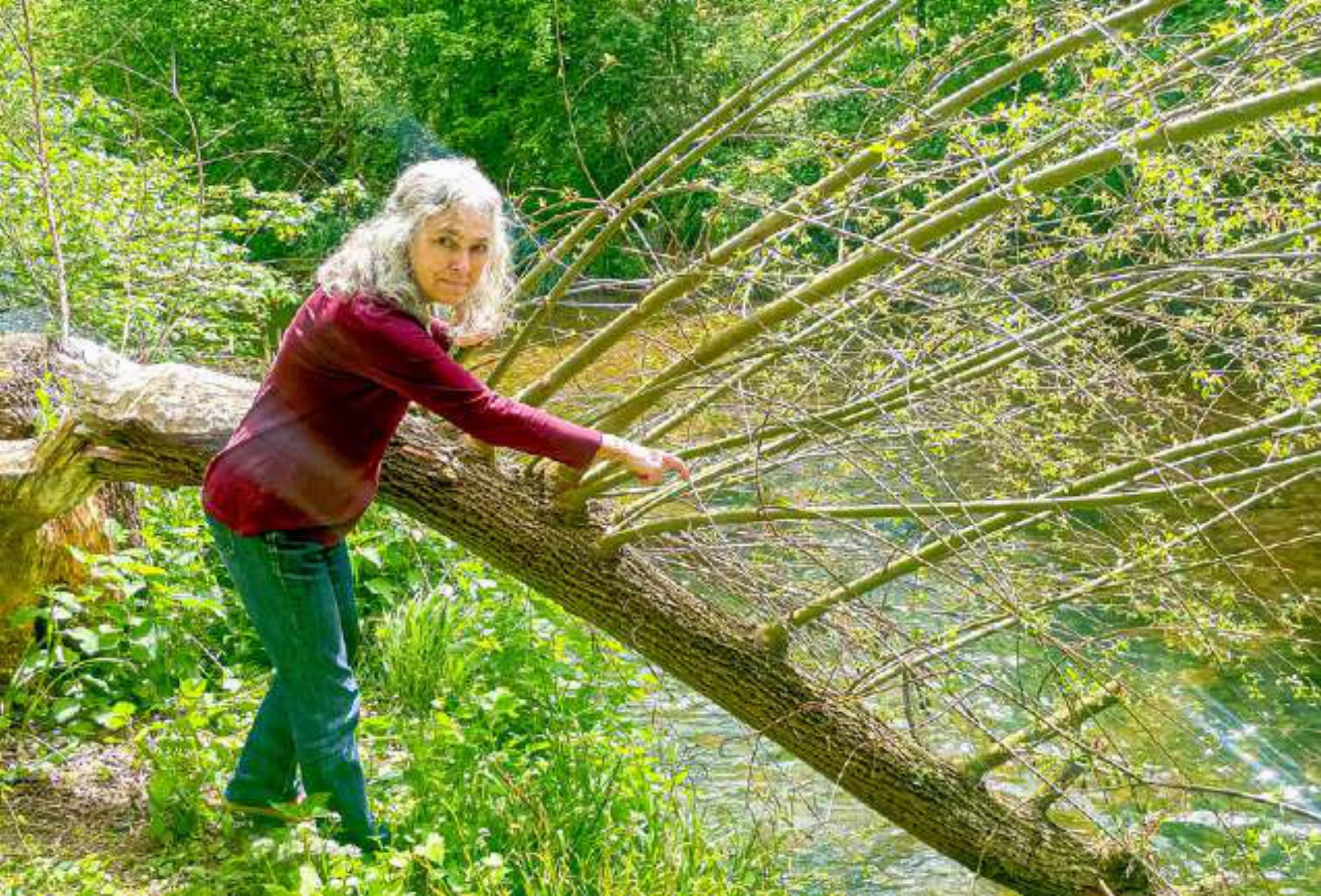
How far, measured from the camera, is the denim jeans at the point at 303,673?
9.30 feet

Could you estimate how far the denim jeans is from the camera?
2834mm

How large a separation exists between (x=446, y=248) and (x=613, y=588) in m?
1.23

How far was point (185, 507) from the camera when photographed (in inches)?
209

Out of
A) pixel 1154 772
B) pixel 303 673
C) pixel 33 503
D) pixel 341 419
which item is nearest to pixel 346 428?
pixel 341 419

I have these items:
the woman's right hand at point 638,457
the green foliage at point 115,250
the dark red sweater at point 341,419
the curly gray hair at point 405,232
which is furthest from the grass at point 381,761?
the green foliage at point 115,250

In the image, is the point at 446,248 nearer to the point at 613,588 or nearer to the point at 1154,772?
the point at 613,588

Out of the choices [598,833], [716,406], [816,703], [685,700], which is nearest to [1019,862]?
[816,703]

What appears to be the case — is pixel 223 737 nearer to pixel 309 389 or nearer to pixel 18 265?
pixel 309 389

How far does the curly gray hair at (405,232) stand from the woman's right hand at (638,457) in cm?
52

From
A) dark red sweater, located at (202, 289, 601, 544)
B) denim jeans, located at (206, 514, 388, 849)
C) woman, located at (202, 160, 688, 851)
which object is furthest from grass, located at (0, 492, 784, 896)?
dark red sweater, located at (202, 289, 601, 544)

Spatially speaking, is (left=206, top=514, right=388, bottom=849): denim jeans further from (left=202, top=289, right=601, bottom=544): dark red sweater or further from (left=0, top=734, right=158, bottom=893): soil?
(left=0, top=734, right=158, bottom=893): soil

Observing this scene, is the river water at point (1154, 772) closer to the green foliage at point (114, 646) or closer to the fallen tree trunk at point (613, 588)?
the fallen tree trunk at point (613, 588)

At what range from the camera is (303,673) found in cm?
291

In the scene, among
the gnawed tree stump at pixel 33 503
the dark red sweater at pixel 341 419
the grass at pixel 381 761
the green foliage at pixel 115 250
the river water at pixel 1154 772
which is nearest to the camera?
the dark red sweater at pixel 341 419
